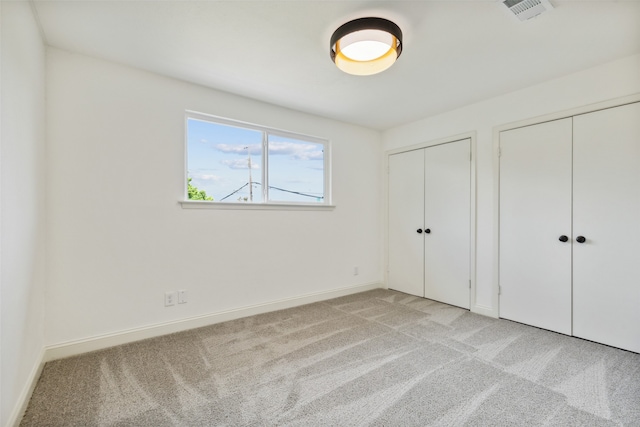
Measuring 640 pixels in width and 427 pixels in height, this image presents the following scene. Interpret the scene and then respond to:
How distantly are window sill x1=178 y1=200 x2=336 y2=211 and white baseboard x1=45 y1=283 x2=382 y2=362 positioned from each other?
3.47 feet

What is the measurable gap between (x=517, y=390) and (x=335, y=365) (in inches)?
45.6

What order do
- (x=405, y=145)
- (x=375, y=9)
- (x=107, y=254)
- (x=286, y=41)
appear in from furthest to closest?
1. (x=405, y=145)
2. (x=107, y=254)
3. (x=286, y=41)
4. (x=375, y=9)

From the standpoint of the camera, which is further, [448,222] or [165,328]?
[448,222]

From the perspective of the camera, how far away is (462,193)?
3.32 m

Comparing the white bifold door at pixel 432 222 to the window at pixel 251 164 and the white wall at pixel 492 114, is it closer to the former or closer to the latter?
the white wall at pixel 492 114

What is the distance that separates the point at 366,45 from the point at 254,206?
6.17ft

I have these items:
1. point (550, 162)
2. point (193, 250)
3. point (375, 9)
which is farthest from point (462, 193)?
point (193, 250)

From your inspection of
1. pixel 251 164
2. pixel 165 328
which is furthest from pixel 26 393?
pixel 251 164

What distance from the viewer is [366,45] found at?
189cm

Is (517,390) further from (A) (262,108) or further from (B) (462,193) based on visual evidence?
(A) (262,108)

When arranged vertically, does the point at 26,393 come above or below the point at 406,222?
below

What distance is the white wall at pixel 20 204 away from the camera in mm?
1348

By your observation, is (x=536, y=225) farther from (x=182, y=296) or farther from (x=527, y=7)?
(x=182, y=296)

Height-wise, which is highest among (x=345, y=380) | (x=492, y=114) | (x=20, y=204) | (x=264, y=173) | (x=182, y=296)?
(x=492, y=114)
